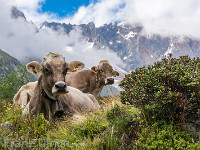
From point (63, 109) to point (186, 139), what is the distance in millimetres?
4592

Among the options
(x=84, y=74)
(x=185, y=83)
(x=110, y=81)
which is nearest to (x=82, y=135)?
(x=185, y=83)

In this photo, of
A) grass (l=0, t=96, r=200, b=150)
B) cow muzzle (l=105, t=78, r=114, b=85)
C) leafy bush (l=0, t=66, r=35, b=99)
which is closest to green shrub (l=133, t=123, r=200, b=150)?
grass (l=0, t=96, r=200, b=150)

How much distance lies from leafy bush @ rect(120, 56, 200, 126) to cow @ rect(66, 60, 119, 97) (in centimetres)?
1009

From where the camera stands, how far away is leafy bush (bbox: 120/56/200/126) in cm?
435

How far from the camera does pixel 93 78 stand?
16453mm

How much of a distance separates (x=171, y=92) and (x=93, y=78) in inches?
483

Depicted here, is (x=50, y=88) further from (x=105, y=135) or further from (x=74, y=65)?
(x=105, y=135)

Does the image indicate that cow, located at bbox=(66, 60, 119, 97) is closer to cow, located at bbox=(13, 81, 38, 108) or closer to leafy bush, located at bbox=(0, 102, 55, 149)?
cow, located at bbox=(13, 81, 38, 108)

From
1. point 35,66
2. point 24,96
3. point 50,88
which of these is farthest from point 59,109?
point 24,96

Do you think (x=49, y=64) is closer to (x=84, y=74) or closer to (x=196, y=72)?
(x=196, y=72)

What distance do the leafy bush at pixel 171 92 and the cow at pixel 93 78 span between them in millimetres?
10093

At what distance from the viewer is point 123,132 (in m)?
4.80

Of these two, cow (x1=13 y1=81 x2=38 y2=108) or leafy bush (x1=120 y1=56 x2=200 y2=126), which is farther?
cow (x1=13 y1=81 x2=38 y2=108)

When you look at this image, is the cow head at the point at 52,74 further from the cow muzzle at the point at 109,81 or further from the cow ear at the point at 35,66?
the cow muzzle at the point at 109,81
